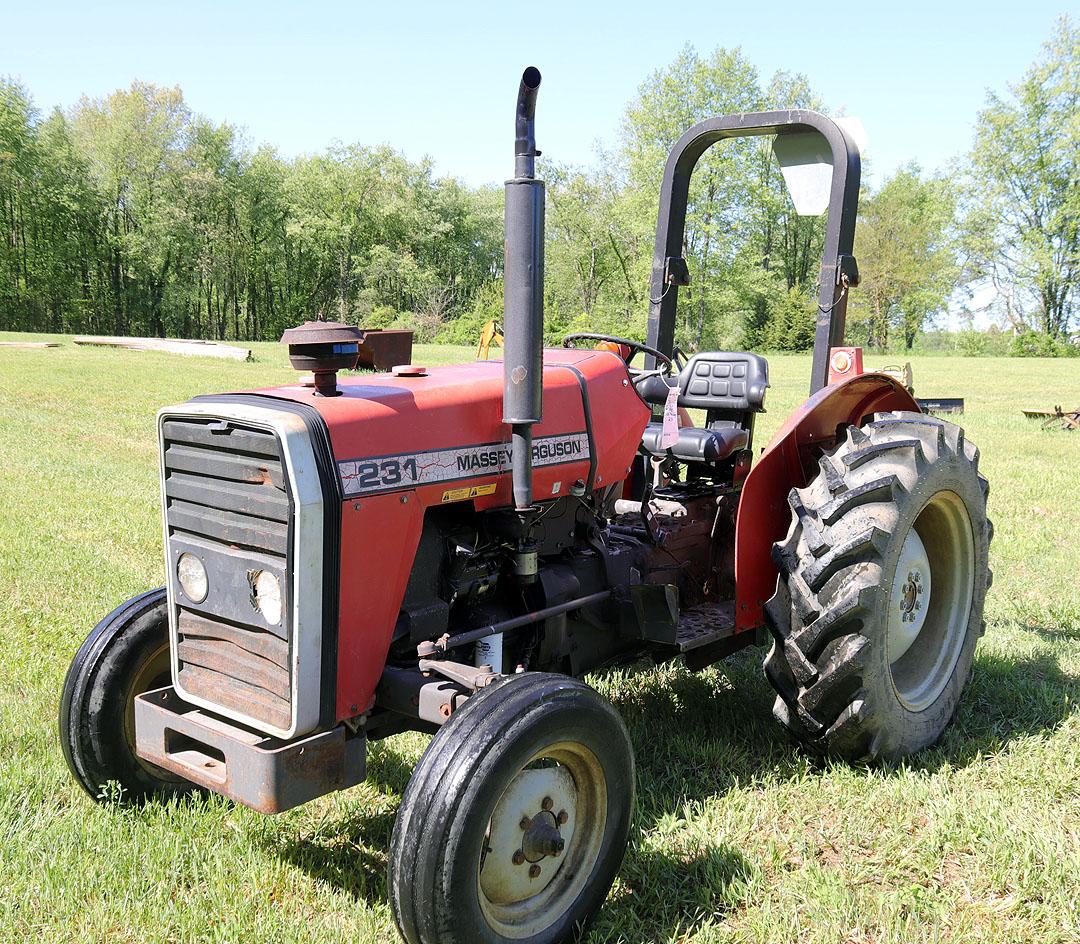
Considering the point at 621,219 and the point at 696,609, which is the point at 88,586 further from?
the point at 621,219

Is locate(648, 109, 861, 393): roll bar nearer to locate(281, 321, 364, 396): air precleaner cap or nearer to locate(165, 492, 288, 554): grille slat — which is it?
locate(281, 321, 364, 396): air precleaner cap

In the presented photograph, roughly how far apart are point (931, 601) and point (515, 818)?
2.25 m

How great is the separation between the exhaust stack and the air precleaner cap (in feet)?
1.36

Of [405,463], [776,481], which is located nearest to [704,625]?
[776,481]

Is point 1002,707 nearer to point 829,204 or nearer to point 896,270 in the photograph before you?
point 829,204

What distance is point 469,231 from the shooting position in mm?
55688

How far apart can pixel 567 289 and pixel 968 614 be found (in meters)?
41.4

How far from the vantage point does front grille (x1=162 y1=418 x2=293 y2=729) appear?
2500 millimetres

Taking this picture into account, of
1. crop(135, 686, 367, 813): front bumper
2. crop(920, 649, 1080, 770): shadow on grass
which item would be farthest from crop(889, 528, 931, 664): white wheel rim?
crop(135, 686, 367, 813): front bumper

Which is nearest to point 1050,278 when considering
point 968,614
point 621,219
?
point 621,219

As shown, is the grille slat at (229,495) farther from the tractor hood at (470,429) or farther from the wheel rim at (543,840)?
the wheel rim at (543,840)

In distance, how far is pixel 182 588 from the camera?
2773mm

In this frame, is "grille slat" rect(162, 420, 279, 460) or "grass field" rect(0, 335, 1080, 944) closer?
"grille slat" rect(162, 420, 279, 460)

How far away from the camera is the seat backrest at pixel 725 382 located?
13.5 ft
